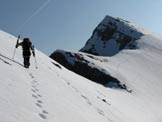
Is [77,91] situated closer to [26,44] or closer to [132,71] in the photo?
[26,44]

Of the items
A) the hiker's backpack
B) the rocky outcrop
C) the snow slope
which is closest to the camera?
the snow slope

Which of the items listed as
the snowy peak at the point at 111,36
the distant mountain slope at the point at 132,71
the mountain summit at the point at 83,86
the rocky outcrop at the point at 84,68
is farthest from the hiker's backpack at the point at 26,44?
the snowy peak at the point at 111,36

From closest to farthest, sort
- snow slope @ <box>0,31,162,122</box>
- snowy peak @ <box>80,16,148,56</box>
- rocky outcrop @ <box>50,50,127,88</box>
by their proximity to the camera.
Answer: snow slope @ <box>0,31,162,122</box>, rocky outcrop @ <box>50,50,127,88</box>, snowy peak @ <box>80,16,148,56</box>

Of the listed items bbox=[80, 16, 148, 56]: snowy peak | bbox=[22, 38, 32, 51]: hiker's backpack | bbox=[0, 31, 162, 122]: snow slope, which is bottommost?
bbox=[0, 31, 162, 122]: snow slope

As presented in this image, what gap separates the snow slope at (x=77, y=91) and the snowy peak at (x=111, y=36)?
322 inches

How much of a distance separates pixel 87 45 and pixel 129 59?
48.7 meters

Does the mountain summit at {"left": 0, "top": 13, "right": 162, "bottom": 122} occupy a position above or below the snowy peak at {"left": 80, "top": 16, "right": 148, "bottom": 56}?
below

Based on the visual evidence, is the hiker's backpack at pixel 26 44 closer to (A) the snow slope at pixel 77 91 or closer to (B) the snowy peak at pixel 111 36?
(A) the snow slope at pixel 77 91

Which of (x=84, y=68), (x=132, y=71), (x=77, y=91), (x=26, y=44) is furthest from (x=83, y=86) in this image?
(x=132, y=71)

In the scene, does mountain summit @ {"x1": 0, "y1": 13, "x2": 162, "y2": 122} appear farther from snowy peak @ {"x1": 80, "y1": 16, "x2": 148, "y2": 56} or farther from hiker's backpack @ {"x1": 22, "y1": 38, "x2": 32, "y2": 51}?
snowy peak @ {"x1": 80, "y1": 16, "x2": 148, "y2": 56}

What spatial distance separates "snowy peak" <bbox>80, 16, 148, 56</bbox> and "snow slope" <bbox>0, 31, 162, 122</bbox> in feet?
26.8

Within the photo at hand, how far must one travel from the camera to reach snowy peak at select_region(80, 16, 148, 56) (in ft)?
366

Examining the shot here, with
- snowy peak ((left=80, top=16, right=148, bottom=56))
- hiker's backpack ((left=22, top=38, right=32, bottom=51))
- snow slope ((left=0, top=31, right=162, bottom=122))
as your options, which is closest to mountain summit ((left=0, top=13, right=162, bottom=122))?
snow slope ((left=0, top=31, right=162, bottom=122))

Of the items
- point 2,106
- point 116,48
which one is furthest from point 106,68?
point 116,48
